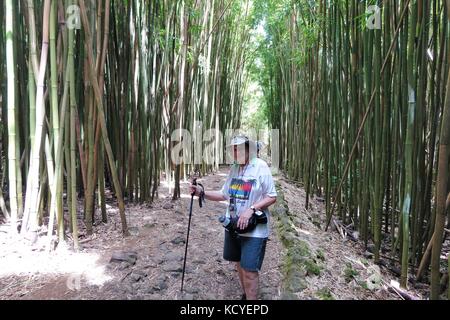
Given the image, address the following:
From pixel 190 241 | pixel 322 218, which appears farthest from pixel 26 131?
pixel 322 218

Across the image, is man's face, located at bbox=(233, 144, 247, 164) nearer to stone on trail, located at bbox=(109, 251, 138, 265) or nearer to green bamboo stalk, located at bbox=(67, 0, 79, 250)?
stone on trail, located at bbox=(109, 251, 138, 265)

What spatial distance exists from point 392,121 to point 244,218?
63.7 inches

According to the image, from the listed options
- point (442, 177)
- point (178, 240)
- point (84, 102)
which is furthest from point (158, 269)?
point (442, 177)

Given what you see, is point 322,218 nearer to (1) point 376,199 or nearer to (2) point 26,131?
(1) point 376,199

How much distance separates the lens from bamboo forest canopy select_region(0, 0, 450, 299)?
235cm

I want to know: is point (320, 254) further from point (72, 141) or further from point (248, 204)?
point (72, 141)

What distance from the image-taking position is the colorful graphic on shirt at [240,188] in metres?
1.91

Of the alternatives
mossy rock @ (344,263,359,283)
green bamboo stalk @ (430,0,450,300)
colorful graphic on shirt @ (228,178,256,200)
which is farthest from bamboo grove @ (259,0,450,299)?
colorful graphic on shirt @ (228,178,256,200)

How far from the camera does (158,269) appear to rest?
2324mm

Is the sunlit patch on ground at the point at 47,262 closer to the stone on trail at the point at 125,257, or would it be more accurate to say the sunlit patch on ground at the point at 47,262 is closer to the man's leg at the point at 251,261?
the stone on trail at the point at 125,257

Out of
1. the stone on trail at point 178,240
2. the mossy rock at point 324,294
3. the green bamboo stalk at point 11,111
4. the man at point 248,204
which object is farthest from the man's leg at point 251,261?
the green bamboo stalk at point 11,111
